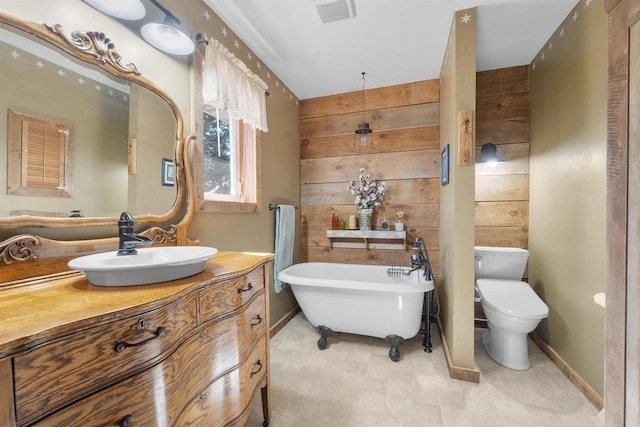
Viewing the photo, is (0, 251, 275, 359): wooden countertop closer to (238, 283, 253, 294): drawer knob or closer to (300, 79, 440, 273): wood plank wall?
(238, 283, 253, 294): drawer knob

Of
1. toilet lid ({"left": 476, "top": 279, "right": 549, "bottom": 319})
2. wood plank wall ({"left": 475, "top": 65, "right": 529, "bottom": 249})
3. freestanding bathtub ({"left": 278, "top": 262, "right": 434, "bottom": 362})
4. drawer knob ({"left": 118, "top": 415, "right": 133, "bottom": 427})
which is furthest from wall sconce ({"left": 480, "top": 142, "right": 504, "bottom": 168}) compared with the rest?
drawer knob ({"left": 118, "top": 415, "right": 133, "bottom": 427})

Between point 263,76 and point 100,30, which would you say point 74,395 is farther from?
point 263,76

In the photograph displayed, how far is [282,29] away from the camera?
196 centimetres

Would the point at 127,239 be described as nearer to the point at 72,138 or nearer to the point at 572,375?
the point at 72,138

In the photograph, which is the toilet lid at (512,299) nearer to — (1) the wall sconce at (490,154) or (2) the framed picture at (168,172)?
(1) the wall sconce at (490,154)

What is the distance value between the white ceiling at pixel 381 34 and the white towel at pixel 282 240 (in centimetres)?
137

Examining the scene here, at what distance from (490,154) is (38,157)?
296cm

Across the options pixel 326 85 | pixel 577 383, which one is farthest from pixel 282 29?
pixel 577 383

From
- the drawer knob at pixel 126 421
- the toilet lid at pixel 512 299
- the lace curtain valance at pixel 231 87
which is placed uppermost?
the lace curtain valance at pixel 231 87

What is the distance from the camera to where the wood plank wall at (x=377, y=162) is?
108 inches

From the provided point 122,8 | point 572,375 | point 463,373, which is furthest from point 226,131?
point 572,375

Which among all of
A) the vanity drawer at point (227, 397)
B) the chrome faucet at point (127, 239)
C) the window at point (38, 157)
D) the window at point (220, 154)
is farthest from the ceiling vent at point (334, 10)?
the vanity drawer at point (227, 397)

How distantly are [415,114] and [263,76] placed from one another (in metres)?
1.59

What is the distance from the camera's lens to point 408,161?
9.17 ft
